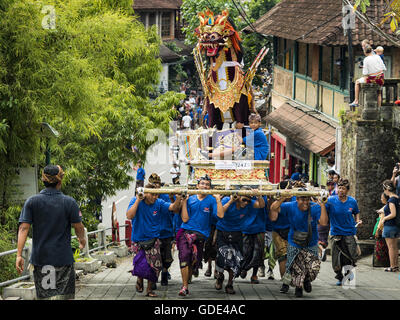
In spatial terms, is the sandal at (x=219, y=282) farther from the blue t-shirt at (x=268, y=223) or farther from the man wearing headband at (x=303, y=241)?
the blue t-shirt at (x=268, y=223)

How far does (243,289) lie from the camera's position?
40.2 feet

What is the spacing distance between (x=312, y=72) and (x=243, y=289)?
14495 mm

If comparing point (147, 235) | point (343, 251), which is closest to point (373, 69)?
point (343, 251)

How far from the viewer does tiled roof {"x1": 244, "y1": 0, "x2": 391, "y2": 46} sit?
68.0 ft

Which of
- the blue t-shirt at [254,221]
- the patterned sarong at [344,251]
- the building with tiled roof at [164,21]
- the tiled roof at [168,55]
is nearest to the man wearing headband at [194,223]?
the blue t-shirt at [254,221]

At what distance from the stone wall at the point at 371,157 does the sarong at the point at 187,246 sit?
20.6 ft

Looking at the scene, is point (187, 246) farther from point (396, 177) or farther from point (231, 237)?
point (396, 177)

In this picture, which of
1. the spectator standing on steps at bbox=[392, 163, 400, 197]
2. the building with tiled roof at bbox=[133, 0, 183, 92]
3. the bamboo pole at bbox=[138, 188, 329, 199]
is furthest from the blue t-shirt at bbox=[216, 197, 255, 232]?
the building with tiled roof at bbox=[133, 0, 183, 92]

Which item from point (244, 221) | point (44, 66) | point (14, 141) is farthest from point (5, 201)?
point (244, 221)

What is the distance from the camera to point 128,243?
762 inches

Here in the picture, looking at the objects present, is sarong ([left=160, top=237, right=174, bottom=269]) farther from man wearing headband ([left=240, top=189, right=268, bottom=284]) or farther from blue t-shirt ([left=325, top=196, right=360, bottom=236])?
blue t-shirt ([left=325, top=196, right=360, bottom=236])

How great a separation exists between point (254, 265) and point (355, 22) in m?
10.4

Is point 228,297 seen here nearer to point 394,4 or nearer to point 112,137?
point 394,4

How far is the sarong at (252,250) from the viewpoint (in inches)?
483
